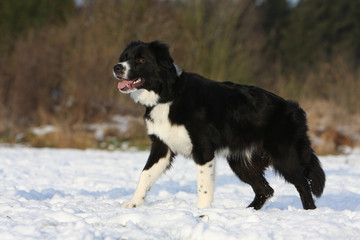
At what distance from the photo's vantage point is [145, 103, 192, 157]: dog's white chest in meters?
4.45

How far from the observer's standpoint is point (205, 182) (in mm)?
4508

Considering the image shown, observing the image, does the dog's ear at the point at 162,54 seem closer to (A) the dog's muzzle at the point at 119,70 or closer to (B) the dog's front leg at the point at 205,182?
(A) the dog's muzzle at the point at 119,70

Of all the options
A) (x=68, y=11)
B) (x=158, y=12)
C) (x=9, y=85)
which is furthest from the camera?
(x=68, y=11)

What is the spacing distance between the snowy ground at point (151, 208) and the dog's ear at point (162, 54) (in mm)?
1458

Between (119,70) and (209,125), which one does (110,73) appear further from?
(209,125)

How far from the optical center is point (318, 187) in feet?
16.0

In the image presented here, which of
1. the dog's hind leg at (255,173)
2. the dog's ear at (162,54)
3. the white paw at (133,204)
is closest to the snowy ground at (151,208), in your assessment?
the white paw at (133,204)

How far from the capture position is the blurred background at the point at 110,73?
1400cm

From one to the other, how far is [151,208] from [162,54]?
159 centimetres

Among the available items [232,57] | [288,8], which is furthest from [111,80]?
[288,8]

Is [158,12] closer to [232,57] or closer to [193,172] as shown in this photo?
[232,57]

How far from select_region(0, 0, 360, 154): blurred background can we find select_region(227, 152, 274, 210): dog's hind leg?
8.14 m

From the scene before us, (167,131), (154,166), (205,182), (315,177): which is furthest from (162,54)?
(315,177)

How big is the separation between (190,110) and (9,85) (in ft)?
41.2
